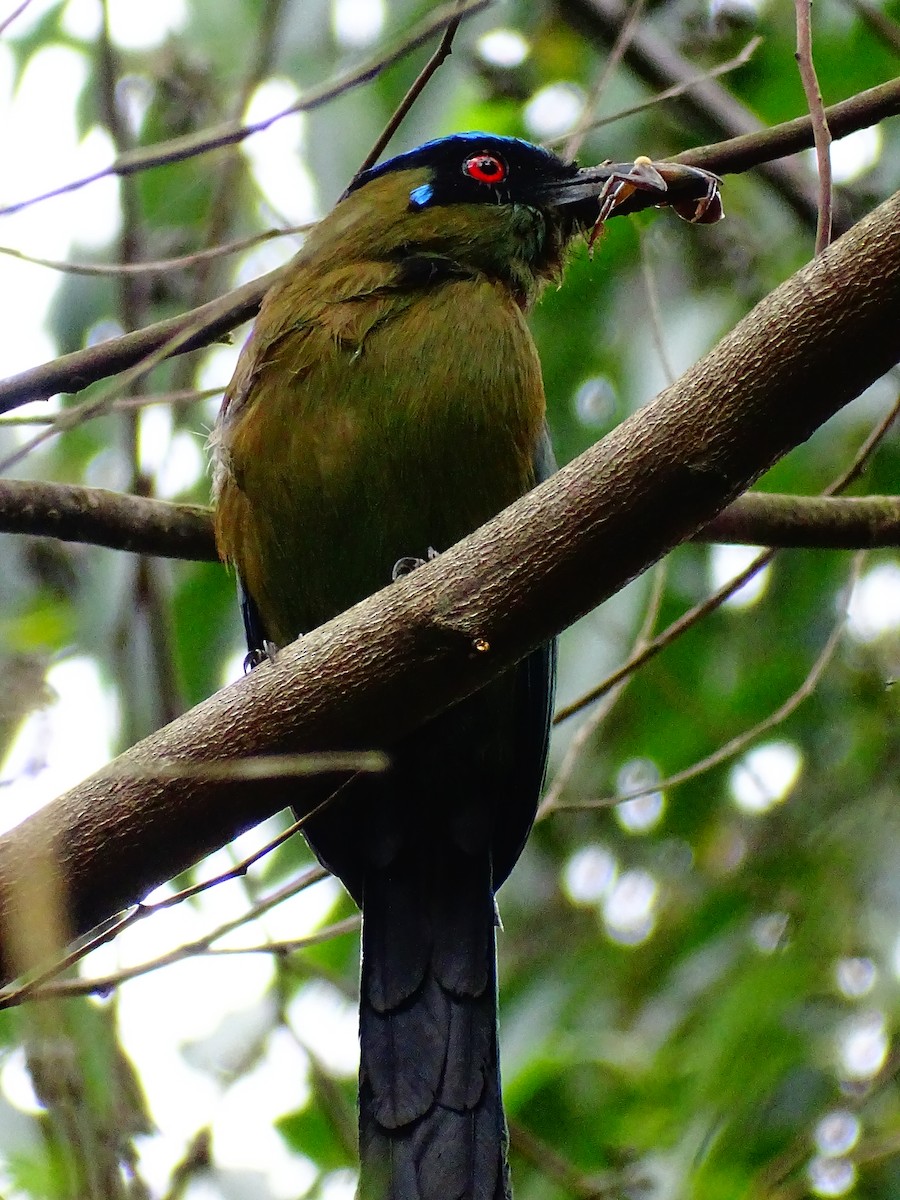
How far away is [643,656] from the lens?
10.9 feet

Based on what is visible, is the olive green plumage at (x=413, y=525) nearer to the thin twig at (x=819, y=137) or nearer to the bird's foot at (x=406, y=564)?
the bird's foot at (x=406, y=564)

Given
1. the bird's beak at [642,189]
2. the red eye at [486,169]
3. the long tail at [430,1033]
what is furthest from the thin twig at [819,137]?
the long tail at [430,1033]

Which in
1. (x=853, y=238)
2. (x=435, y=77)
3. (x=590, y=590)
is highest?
(x=435, y=77)

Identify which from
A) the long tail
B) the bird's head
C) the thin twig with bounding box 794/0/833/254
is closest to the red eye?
the bird's head

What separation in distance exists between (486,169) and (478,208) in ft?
0.47

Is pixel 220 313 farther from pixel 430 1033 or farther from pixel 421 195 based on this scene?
pixel 430 1033

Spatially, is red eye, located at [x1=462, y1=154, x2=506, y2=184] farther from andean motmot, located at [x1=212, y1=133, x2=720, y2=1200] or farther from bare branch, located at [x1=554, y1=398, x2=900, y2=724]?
bare branch, located at [x1=554, y1=398, x2=900, y2=724]

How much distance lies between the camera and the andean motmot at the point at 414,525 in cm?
330

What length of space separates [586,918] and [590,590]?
10.1ft

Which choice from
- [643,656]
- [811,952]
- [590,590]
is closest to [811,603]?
[811,952]

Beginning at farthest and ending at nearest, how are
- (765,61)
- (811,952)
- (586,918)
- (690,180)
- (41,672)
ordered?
1. (586,918)
2. (765,61)
3. (811,952)
4. (690,180)
5. (41,672)

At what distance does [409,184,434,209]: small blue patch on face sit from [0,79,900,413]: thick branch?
0.69m

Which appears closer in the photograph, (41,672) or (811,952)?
(41,672)

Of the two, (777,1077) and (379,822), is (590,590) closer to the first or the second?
(379,822)
